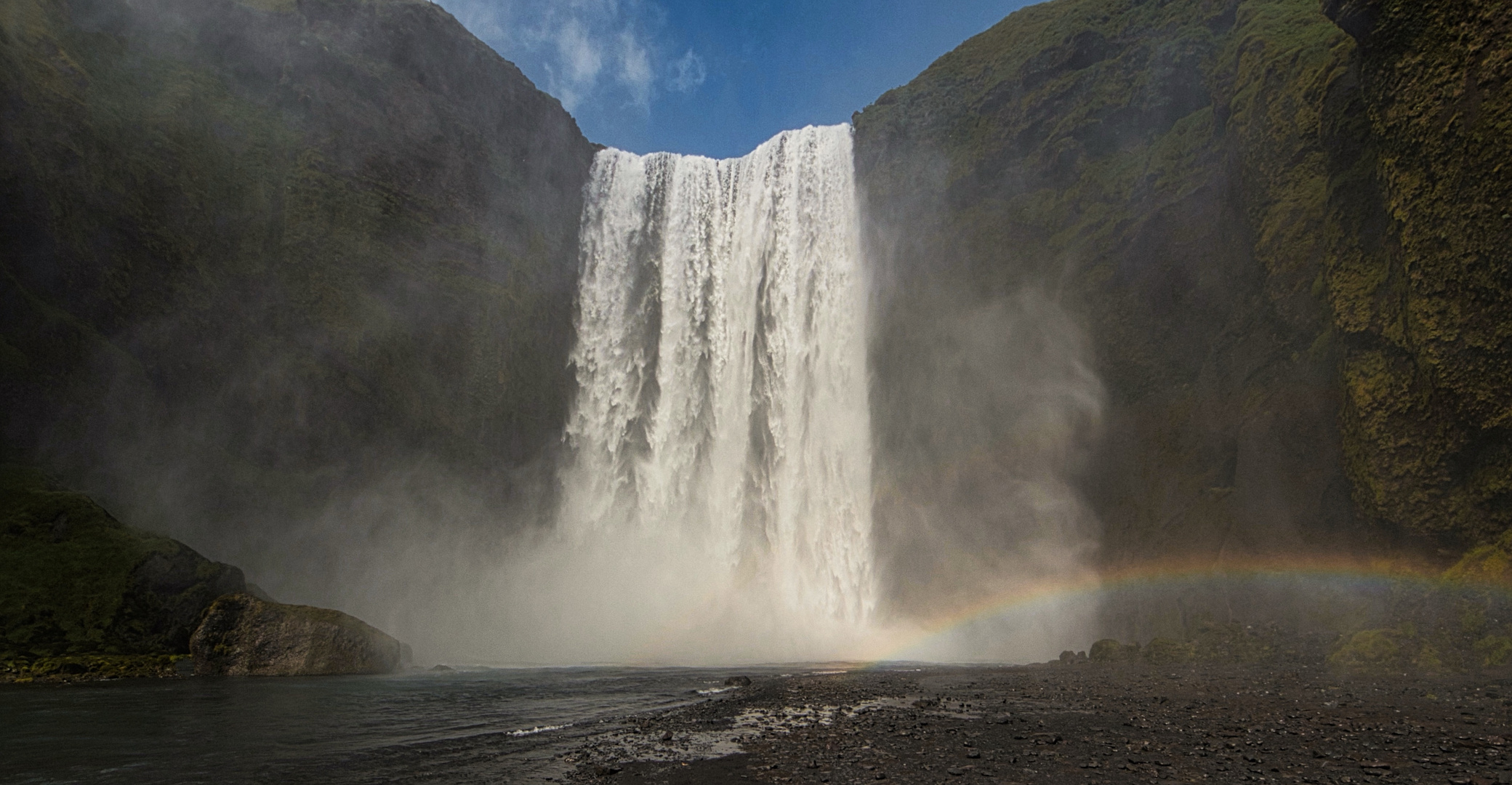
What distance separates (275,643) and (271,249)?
68.7 feet

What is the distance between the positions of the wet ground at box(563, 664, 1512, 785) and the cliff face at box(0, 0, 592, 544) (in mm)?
26520

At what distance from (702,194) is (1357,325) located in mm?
34486

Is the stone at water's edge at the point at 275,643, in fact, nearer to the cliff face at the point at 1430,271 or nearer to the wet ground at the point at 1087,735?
the wet ground at the point at 1087,735

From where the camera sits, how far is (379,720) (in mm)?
11625

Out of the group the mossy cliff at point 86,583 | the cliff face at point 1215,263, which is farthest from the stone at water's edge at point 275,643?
the cliff face at point 1215,263

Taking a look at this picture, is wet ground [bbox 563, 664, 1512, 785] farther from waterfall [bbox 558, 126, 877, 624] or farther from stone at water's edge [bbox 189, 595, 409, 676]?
waterfall [bbox 558, 126, 877, 624]

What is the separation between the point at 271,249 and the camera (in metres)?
34.3

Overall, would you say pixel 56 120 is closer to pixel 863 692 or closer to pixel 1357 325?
pixel 863 692

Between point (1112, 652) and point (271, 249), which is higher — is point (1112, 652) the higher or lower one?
the lower one

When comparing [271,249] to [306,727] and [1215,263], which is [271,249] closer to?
[306,727]

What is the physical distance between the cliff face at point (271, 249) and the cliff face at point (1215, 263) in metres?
21.0

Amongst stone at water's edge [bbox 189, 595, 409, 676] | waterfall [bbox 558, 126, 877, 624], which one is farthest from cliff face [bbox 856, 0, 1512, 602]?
stone at water's edge [bbox 189, 595, 409, 676]

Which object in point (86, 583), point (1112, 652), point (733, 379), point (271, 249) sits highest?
point (271, 249)

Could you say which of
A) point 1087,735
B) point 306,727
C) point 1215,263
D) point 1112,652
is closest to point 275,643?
point 306,727
